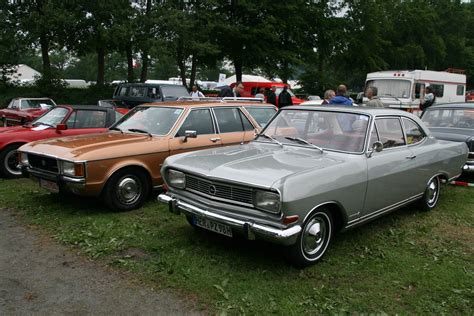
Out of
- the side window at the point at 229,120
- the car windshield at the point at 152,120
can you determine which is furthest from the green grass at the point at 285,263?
the side window at the point at 229,120

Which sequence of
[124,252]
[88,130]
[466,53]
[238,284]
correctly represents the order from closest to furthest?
1. [238,284]
2. [124,252]
3. [88,130]
4. [466,53]

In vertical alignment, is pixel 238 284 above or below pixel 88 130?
below

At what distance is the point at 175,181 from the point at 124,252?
0.95m

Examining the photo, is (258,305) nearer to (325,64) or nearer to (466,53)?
(325,64)

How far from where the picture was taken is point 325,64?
39.3 m

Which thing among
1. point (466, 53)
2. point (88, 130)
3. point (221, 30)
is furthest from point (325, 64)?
point (88, 130)

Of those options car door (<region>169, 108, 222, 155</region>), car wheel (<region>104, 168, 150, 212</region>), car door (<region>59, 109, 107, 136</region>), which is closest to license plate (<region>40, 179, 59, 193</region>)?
car wheel (<region>104, 168, 150, 212</region>)

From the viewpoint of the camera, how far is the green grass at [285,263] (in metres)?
3.87

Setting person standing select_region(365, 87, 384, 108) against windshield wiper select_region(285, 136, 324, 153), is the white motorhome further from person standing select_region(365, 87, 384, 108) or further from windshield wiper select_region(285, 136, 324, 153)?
windshield wiper select_region(285, 136, 324, 153)

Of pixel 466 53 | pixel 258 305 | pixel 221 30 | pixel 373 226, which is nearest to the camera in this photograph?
pixel 258 305

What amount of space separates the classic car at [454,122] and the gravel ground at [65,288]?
6.56 m

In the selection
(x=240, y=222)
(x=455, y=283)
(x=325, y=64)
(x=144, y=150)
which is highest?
(x=325, y=64)

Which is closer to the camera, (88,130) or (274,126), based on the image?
(274,126)

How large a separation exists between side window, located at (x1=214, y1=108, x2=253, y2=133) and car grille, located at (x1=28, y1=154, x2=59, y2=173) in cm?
266
